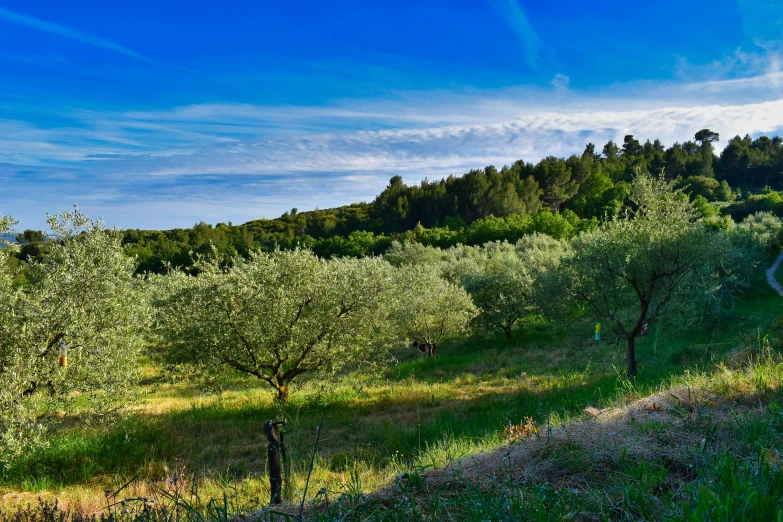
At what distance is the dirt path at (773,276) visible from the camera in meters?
39.6

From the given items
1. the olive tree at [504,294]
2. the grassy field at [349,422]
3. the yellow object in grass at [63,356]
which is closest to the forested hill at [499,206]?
the olive tree at [504,294]

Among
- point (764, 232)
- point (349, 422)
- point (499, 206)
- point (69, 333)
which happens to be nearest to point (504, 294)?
point (349, 422)

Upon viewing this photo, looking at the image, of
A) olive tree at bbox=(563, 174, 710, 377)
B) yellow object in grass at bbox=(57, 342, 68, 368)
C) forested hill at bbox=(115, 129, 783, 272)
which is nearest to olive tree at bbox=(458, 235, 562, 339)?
olive tree at bbox=(563, 174, 710, 377)

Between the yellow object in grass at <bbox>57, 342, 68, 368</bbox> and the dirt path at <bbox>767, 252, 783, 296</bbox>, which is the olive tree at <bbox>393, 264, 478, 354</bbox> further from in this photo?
the dirt path at <bbox>767, 252, 783, 296</bbox>

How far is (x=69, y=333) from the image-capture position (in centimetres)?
1093

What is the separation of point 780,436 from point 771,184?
14709cm

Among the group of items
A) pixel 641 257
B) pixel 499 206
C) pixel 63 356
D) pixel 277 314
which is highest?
pixel 499 206

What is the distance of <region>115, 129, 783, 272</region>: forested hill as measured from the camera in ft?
262

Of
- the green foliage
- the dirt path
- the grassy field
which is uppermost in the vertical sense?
the green foliage

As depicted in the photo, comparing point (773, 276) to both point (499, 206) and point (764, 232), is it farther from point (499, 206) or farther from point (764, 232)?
point (499, 206)

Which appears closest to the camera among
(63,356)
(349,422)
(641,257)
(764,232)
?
(63,356)

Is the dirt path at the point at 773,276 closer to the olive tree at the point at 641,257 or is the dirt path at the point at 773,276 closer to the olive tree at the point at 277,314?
the olive tree at the point at 641,257

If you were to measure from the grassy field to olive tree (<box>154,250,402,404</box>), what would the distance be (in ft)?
6.91

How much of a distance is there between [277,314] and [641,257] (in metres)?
13.6
